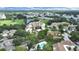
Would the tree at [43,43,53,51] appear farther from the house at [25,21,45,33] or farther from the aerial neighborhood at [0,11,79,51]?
the house at [25,21,45,33]

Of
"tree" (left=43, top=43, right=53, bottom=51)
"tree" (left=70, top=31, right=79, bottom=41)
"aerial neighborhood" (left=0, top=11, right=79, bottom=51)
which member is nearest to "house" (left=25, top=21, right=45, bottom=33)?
"aerial neighborhood" (left=0, top=11, right=79, bottom=51)

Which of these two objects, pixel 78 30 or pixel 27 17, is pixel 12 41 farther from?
pixel 78 30

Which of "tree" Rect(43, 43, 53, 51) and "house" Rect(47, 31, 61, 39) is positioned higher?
"house" Rect(47, 31, 61, 39)

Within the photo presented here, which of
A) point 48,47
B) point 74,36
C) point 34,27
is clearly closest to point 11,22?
point 34,27

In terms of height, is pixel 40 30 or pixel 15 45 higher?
pixel 40 30

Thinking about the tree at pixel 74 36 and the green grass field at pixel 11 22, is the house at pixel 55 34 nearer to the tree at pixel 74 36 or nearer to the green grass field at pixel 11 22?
the tree at pixel 74 36

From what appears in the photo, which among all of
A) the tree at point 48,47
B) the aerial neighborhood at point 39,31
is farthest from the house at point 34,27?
the tree at point 48,47
